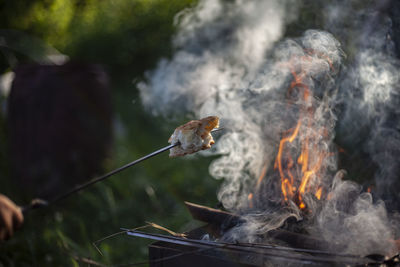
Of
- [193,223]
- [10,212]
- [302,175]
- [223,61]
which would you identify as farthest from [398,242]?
[223,61]

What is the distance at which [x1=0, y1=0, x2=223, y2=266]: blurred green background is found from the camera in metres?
3.04

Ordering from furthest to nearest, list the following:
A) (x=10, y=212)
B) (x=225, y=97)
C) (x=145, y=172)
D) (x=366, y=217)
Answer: (x=145, y=172) → (x=225, y=97) → (x=366, y=217) → (x=10, y=212)

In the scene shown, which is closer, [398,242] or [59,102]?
[398,242]

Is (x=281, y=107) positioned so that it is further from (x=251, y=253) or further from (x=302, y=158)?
(x=251, y=253)

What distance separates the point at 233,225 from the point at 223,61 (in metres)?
2.19

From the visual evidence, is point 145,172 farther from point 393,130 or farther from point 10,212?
point 10,212

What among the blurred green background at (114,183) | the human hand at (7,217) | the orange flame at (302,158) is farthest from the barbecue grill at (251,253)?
the blurred green background at (114,183)

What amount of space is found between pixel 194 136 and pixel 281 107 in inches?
41.5

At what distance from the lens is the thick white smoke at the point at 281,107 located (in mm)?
1791

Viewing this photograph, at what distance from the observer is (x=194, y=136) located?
156cm

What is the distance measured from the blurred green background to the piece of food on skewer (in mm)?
781

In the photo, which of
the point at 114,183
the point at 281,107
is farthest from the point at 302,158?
the point at 114,183

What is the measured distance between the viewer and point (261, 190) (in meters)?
2.18

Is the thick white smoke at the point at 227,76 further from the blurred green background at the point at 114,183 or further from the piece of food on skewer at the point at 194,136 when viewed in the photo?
the piece of food on skewer at the point at 194,136
